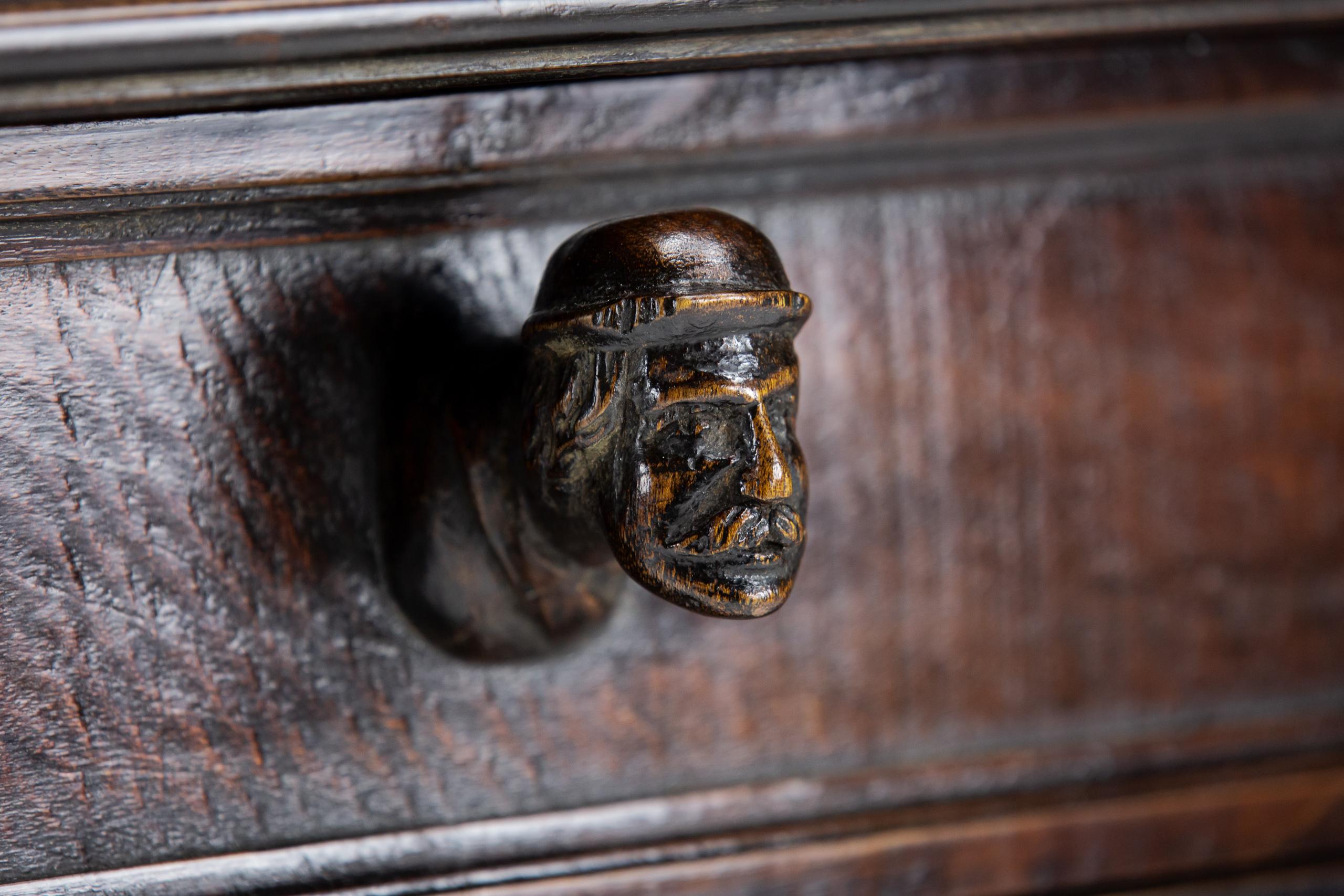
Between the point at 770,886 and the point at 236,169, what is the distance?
36 centimetres

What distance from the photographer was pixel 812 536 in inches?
18.4

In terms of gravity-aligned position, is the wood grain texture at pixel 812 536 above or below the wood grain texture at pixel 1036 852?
above

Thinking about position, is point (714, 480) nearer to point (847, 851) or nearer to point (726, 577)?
point (726, 577)

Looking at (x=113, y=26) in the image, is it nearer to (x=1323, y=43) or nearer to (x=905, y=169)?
(x=905, y=169)

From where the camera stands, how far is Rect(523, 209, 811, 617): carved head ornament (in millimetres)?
311

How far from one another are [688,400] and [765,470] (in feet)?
0.10

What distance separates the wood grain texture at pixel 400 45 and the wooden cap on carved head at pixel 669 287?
0.20 feet

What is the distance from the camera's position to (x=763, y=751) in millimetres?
468

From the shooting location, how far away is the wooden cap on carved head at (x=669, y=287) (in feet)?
1.00

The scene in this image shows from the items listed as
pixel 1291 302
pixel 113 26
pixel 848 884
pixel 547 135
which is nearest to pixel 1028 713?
pixel 848 884

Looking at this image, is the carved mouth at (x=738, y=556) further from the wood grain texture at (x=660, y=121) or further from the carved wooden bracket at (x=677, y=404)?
the wood grain texture at (x=660, y=121)

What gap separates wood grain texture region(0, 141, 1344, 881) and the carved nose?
0.46 ft

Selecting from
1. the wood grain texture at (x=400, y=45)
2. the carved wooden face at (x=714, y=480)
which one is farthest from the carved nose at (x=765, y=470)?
the wood grain texture at (x=400, y=45)

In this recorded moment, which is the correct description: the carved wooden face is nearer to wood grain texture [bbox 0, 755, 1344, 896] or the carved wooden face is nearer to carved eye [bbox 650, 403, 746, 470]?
carved eye [bbox 650, 403, 746, 470]
